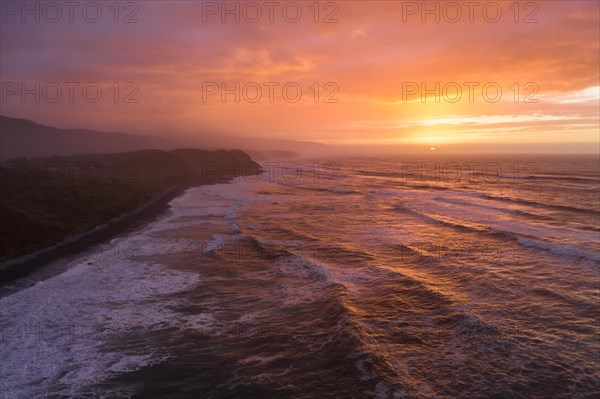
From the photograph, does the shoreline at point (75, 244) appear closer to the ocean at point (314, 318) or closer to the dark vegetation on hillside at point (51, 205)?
the dark vegetation on hillside at point (51, 205)

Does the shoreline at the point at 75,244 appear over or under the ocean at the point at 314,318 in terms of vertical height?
over

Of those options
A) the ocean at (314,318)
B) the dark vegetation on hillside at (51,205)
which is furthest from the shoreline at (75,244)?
the ocean at (314,318)

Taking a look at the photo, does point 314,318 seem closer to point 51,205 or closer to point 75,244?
point 75,244

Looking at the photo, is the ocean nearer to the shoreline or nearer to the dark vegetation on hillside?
the shoreline

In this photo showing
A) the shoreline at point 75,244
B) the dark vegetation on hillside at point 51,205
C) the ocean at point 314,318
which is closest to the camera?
the ocean at point 314,318

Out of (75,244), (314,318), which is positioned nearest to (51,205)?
(75,244)

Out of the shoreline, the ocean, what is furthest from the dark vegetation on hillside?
the ocean

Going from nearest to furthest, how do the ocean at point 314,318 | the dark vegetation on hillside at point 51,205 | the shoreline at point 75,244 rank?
the ocean at point 314,318, the shoreline at point 75,244, the dark vegetation on hillside at point 51,205
